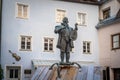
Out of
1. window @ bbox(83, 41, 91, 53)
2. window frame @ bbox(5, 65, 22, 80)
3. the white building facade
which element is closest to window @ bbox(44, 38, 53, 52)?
the white building facade

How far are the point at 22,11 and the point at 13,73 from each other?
5.71 meters

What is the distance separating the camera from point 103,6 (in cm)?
3111

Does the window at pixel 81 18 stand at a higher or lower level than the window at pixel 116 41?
higher

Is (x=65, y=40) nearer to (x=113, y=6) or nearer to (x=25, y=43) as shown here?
(x=25, y=43)

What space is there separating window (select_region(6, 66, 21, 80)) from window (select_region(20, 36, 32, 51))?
6.13 ft

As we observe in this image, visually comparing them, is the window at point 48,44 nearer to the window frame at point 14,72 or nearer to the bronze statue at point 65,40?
the window frame at point 14,72

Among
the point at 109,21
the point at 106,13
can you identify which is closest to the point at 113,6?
the point at 106,13

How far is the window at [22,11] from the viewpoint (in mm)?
27625

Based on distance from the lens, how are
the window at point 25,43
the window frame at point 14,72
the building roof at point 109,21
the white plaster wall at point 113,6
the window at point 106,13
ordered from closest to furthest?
the window frame at point 14,72 < the window at point 25,43 < the building roof at point 109,21 < the white plaster wall at point 113,6 < the window at point 106,13

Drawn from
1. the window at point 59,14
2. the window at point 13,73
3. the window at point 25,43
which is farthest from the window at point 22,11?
the window at point 13,73

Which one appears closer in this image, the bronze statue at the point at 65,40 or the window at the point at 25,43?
the bronze statue at the point at 65,40

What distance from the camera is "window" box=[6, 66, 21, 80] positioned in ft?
87.3

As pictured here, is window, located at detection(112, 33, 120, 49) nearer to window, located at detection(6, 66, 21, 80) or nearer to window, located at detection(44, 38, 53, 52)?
window, located at detection(44, 38, 53, 52)

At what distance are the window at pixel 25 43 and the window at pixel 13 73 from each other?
187cm
